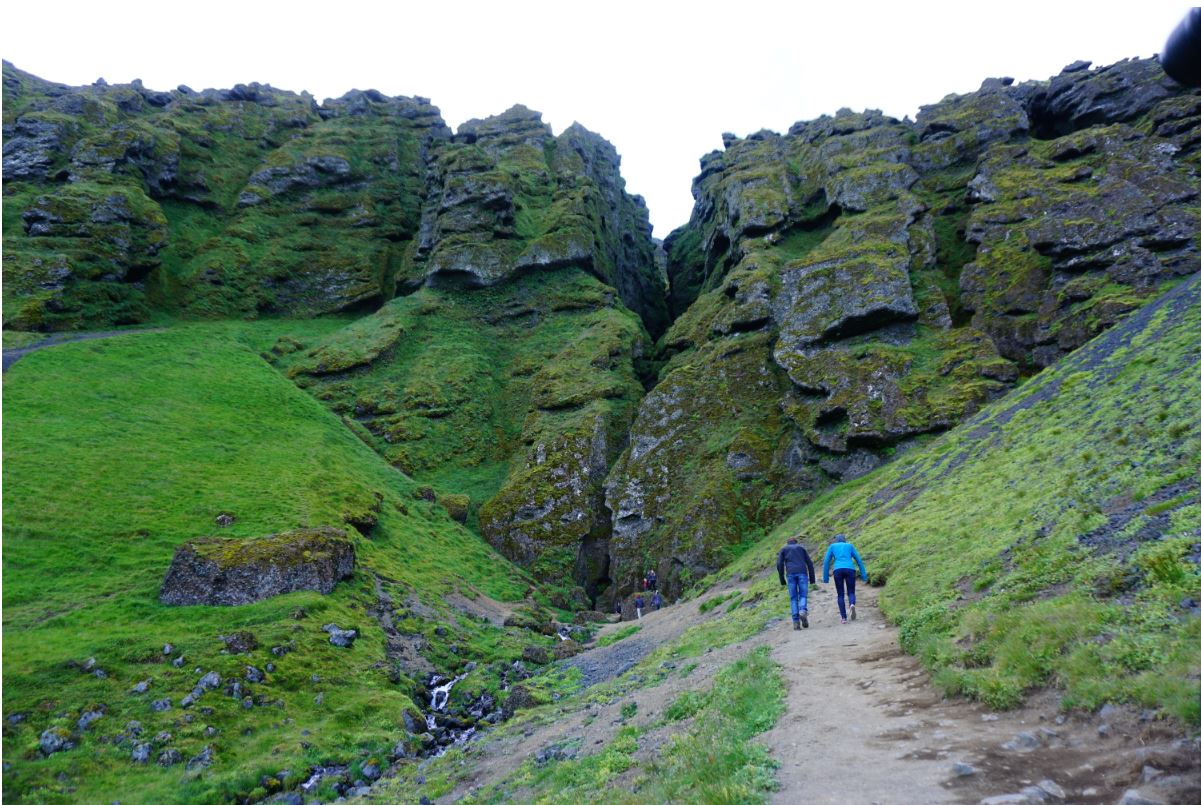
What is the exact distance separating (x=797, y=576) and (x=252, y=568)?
2892 cm

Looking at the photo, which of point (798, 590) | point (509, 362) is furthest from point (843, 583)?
point (509, 362)

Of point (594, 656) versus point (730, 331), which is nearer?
point (594, 656)

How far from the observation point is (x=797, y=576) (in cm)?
Answer: 1991

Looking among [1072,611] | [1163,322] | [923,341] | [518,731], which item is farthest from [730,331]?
[1072,611]

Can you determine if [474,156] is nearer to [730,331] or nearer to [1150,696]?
[730,331]

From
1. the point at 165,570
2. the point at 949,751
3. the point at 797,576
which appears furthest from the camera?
the point at 165,570

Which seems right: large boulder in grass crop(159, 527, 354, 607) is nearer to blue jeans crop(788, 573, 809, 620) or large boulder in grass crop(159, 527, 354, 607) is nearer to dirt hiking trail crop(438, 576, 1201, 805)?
dirt hiking trail crop(438, 576, 1201, 805)

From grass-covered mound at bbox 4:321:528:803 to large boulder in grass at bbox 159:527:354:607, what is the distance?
919mm

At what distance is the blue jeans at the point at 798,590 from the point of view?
19938mm

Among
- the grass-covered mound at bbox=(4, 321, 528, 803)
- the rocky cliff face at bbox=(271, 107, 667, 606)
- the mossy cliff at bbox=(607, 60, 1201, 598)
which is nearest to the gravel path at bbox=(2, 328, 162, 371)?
the grass-covered mound at bbox=(4, 321, 528, 803)

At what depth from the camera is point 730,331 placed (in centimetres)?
7119

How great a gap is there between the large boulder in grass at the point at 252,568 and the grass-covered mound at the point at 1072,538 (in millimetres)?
30115

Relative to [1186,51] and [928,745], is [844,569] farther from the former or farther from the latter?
[1186,51]

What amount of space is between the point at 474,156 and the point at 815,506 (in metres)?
96.6
